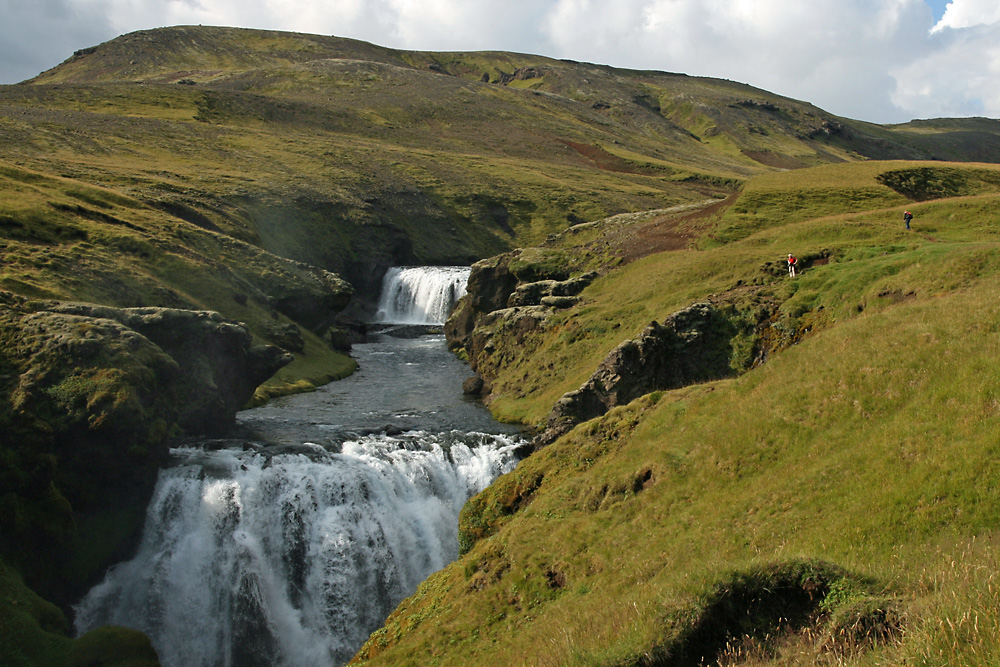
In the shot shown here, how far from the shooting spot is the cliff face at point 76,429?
62.7 ft

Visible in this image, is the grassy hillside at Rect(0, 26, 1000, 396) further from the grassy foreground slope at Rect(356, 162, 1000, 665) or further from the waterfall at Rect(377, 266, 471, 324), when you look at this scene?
the grassy foreground slope at Rect(356, 162, 1000, 665)

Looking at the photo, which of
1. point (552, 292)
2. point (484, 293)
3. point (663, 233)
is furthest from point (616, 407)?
point (484, 293)

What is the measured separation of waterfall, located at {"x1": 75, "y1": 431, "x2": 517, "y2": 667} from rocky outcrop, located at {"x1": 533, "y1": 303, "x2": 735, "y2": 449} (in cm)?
480

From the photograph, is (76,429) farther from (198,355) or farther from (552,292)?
(552,292)

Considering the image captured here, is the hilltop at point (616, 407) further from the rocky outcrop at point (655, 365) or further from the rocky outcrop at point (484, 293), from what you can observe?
the rocky outcrop at point (655, 365)

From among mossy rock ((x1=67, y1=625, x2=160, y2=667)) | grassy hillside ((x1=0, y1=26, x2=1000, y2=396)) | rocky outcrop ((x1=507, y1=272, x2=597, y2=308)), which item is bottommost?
mossy rock ((x1=67, y1=625, x2=160, y2=667))

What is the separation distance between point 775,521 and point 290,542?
54.5 feet

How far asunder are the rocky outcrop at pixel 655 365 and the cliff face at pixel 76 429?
1474cm

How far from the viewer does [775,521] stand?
1130 centimetres

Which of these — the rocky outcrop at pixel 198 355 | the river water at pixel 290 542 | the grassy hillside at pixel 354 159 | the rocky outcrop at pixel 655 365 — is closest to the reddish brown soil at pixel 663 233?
→ the rocky outcrop at pixel 655 365

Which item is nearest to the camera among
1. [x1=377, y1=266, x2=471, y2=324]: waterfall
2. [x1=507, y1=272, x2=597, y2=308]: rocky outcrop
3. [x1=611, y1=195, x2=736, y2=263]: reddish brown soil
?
[x1=507, y1=272, x2=597, y2=308]: rocky outcrop

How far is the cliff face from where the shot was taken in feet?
62.7

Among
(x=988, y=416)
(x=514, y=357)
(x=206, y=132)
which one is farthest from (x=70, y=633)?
(x=206, y=132)

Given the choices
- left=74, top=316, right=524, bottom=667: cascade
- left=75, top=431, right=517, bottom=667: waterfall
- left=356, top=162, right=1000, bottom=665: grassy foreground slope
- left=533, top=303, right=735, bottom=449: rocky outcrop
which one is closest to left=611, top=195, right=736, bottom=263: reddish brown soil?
left=533, top=303, right=735, bottom=449: rocky outcrop
